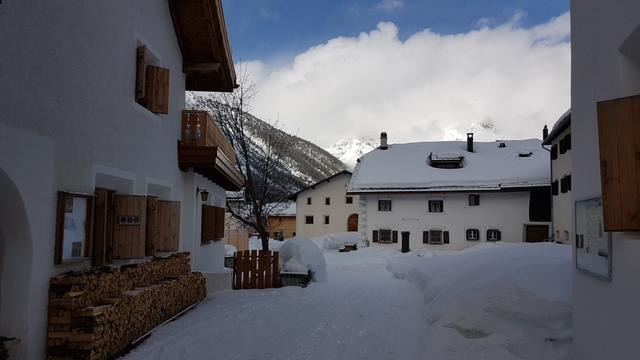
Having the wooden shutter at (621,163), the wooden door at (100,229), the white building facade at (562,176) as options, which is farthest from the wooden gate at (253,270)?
the white building facade at (562,176)

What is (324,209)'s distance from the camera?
146 ft

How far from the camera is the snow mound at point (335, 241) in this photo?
3669 cm

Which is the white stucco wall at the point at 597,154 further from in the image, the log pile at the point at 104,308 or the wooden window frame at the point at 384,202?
the wooden window frame at the point at 384,202

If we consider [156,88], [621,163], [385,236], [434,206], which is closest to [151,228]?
[156,88]

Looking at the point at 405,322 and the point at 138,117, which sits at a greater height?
the point at 138,117

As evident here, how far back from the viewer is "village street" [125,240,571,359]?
6.39 m

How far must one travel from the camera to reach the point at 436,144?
39188 mm

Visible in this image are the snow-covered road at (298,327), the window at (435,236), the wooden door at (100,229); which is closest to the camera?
the snow-covered road at (298,327)

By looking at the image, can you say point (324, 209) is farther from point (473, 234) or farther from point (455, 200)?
point (473, 234)

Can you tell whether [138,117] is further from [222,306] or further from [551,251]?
[551,251]

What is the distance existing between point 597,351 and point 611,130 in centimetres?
204

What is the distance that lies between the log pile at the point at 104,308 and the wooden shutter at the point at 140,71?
2949 millimetres

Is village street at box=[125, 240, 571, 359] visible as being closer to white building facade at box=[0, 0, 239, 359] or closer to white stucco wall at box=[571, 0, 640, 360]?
white stucco wall at box=[571, 0, 640, 360]

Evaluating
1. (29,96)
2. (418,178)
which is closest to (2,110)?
(29,96)
